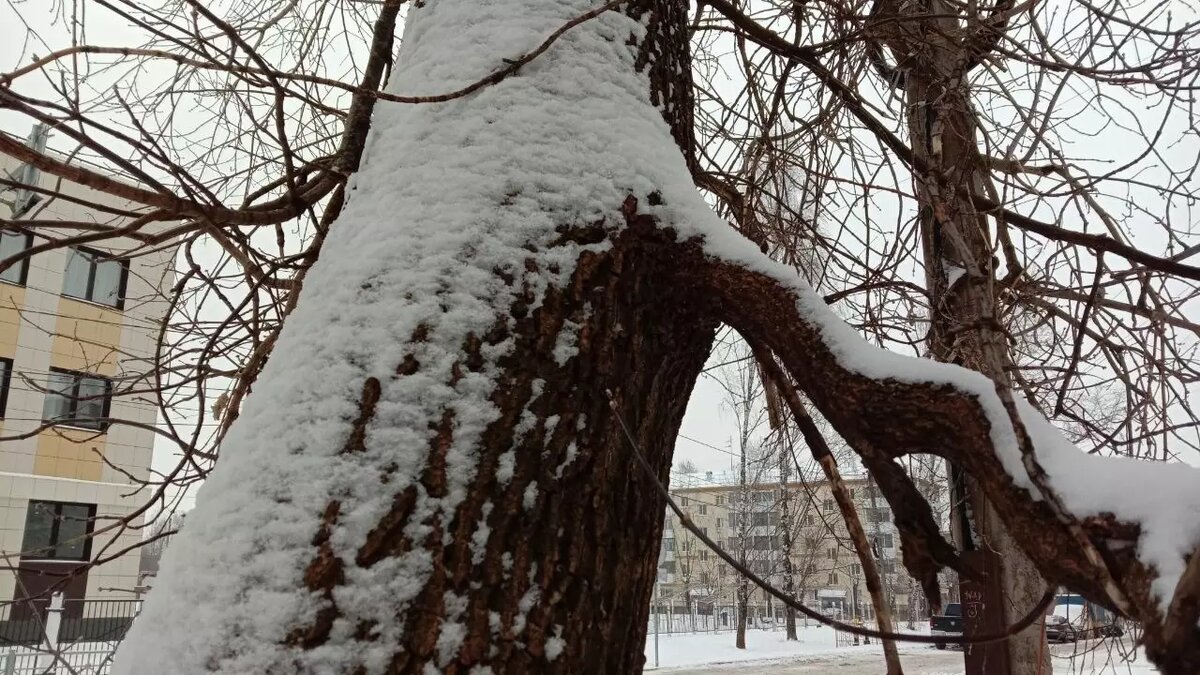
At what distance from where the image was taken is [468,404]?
2.99 ft

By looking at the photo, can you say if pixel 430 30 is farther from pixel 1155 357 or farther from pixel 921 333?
Answer: pixel 921 333

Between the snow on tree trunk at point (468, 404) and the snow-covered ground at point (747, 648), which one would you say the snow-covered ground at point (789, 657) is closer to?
the snow-covered ground at point (747, 648)

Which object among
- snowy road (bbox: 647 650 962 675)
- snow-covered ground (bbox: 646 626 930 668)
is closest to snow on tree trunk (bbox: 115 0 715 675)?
snowy road (bbox: 647 650 962 675)

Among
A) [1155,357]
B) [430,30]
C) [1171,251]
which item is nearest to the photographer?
[430,30]

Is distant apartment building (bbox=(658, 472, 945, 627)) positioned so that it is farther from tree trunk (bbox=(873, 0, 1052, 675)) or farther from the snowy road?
the snowy road

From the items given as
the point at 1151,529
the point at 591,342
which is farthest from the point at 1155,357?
the point at 591,342

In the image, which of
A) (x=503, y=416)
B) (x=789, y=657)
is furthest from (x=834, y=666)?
(x=503, y=416)

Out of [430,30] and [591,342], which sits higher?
[430,30]

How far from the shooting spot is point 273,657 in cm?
74

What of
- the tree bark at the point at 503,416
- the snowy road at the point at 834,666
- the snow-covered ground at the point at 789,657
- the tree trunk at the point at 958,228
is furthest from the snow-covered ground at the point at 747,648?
the tree bark at the point at 503,416

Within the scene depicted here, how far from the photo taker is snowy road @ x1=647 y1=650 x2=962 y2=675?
13.6 m

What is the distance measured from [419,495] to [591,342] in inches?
12.3

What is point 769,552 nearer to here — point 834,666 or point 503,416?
point 834,666

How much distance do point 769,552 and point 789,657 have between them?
318 centimetres
